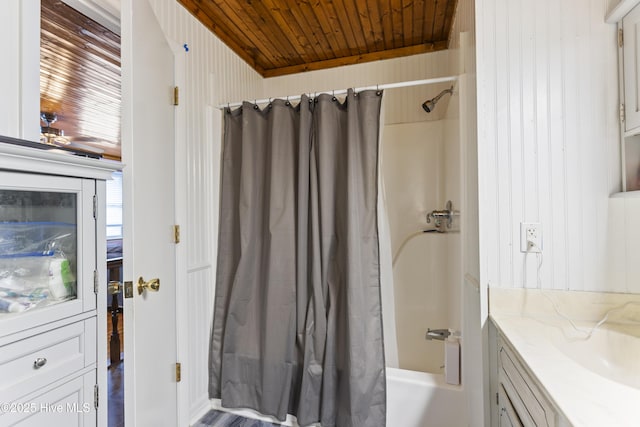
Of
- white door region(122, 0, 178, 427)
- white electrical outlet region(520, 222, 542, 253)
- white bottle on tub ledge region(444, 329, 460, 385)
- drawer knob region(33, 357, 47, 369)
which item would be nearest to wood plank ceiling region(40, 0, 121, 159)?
white door region(122, 0, 178, 427)

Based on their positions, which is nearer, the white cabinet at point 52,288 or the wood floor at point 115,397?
the white cabinet at point 52,288

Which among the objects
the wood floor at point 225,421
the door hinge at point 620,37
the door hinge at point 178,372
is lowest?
Answer: the wood floor at point 225,421

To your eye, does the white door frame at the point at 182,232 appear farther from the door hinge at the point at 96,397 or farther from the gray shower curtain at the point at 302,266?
the door hinge at the point at 96,397

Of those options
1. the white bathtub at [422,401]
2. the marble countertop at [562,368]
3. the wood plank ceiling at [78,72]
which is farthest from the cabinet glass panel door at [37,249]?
the white bathtub at [422,401]

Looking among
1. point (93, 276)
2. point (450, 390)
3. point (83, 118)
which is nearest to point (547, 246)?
point (450, 390)

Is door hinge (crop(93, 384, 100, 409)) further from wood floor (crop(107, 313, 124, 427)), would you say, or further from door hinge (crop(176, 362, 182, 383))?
wood floor (crop(107, 313, 124, 427))

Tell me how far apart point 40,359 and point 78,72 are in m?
2.53

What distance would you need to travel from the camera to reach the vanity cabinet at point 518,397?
75 centimetres

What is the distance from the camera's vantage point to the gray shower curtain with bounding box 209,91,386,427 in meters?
1.59

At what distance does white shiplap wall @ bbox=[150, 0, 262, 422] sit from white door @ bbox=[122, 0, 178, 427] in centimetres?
14

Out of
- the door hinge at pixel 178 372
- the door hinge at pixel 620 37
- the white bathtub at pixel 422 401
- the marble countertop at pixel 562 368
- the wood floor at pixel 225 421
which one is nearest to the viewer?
the marble countertop at pixel 562 368

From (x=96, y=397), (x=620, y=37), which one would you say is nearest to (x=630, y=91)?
(x=620, y=37)

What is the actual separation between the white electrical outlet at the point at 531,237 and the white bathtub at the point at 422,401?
0.81 meters

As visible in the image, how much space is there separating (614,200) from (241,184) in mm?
1758
